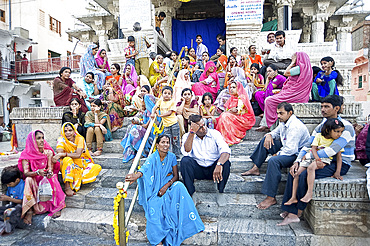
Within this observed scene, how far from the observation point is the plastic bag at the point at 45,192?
126 inches

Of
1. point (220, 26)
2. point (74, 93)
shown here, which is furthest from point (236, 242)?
point (220, 26)

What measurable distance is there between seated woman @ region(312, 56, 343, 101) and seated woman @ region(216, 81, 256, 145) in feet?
4.01

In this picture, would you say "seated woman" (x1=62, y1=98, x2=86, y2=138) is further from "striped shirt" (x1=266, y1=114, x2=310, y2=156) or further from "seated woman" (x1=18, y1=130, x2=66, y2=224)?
"striped shirt" (x1=266, y1=114, x2=310, y2=156)

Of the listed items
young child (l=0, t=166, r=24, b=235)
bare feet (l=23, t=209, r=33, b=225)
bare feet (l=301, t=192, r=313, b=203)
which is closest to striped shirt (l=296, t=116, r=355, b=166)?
bare feet (l=301, t=192, r=313, b=203)

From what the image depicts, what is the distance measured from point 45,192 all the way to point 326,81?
4736 mm

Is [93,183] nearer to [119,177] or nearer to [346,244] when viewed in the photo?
[119,177]

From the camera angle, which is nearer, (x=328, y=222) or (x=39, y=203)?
(x=328, y=222)

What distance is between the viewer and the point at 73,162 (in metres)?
3.50

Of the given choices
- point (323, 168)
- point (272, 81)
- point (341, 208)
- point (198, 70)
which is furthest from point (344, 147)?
point (198, 70)

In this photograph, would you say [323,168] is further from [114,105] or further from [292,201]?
[114,105]

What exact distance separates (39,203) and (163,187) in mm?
1747

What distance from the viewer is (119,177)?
359 centimetres

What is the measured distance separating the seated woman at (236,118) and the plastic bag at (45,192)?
2727 millimetres

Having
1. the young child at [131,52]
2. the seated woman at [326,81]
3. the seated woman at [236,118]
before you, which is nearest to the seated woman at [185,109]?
the seated woman at [236,118]
